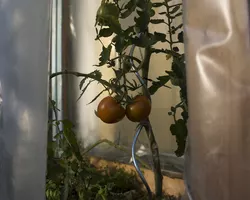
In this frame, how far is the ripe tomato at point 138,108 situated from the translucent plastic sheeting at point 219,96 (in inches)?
7.4

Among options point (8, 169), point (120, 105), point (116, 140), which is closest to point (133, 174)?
point (116, 140)

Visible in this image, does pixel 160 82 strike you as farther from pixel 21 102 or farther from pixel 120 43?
pixel 21 102

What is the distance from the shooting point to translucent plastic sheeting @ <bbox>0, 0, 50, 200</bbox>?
1.26 feet

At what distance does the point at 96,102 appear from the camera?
815 millimetres

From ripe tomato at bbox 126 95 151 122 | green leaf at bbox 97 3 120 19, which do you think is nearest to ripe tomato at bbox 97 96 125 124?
ripe tomato at bbox 126 95 151 122

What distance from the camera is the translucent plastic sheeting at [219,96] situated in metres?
0.30

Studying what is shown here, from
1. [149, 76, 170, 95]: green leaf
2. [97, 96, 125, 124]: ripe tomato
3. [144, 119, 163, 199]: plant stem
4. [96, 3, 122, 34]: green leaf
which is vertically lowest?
[144, 119, 163, 199]: plant stem

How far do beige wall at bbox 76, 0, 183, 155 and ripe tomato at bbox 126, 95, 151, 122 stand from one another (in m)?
0.16

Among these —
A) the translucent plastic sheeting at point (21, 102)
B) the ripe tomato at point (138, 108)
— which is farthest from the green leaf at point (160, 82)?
the translucent plastic sheeting at point (21, 102)

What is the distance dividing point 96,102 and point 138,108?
31 centimetres

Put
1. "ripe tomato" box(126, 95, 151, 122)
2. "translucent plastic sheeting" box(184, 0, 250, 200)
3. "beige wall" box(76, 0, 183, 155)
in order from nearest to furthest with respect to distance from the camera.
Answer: "translucent plastic sheeting" box(184, 0, 250, 200), "ripe tomato" box(126, 95, 151, 122), "beige wall" box(76, 0, 183, 155)

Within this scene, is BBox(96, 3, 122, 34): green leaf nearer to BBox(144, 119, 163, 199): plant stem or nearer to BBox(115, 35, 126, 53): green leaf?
BBox(115, 35, 126, 53): green leaf

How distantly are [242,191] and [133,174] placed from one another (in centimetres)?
43

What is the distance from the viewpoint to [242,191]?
302 mm
